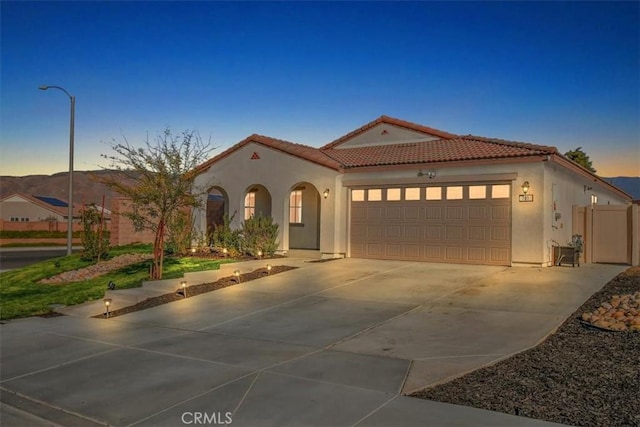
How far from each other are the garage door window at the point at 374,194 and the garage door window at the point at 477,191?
3.06 metres

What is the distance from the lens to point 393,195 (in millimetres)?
17172

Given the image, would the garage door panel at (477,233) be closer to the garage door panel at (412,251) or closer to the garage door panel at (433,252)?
the garage door panel at (433,252)

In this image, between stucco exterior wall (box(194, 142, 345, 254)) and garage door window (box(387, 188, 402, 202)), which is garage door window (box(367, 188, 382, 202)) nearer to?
garage door window (box(387, 188, 402, 202))

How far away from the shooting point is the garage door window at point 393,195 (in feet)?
56.0

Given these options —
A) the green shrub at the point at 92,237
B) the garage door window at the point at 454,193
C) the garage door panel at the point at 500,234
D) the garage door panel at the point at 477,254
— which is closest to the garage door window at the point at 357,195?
the garage door window at the point at 454,193

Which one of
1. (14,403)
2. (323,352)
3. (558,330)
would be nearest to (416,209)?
(558,330)

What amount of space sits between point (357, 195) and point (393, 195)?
1.35m

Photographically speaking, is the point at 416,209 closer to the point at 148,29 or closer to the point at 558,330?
the point at 558,330

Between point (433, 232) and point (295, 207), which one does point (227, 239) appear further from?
point (433, 232)

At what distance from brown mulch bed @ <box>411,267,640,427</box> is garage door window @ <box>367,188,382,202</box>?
10.3 metres

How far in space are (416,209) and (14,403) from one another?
12921mm

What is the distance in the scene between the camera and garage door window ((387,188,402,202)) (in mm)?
17062

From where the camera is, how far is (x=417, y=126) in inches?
826

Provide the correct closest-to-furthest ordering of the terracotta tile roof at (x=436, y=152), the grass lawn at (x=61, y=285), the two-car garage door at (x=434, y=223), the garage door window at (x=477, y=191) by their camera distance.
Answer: the grass lawn at (x=61, y=285), the two-car garage door at (x=434, y=223), the terracotta tile roof at (x=436, y=152), the garage door window at (x=477, y=191)
